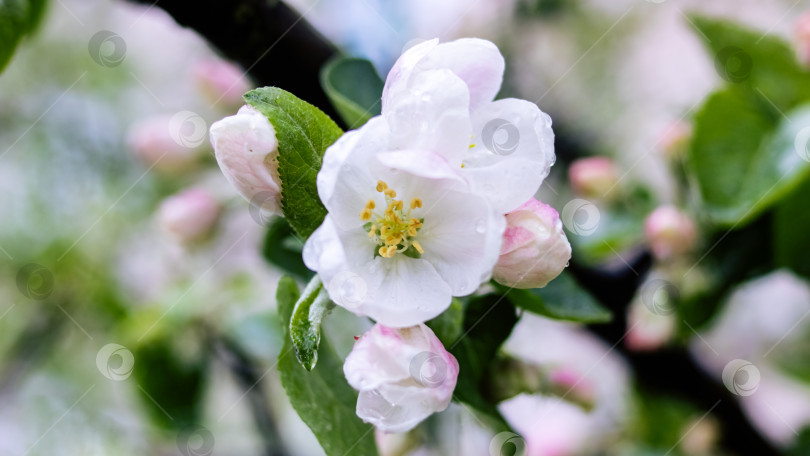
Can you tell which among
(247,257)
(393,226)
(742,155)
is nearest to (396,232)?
(393,226)

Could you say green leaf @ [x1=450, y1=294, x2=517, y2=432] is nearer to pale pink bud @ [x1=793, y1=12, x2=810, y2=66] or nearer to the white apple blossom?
the white apple blossom

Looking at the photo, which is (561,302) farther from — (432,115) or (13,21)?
(13,21)

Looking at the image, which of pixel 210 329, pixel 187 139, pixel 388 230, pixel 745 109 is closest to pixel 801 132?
pixel 745 109

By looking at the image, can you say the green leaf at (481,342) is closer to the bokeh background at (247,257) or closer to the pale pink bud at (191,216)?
the bokeh background at (247,257)

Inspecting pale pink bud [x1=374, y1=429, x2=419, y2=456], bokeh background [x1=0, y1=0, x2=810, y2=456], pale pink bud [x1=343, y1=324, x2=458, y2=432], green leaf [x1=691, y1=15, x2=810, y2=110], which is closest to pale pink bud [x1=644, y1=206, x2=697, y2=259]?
bokeh background [x1=0, y1=0, x2=810, y2=456]

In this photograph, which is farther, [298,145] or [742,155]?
[742,155]

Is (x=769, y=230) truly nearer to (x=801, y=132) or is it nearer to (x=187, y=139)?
(x=801, y=132)

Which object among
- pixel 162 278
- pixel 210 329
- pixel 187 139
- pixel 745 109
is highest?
pixel 745 109

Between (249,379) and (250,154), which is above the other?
(250,154)
